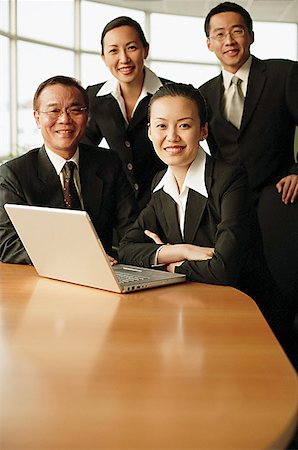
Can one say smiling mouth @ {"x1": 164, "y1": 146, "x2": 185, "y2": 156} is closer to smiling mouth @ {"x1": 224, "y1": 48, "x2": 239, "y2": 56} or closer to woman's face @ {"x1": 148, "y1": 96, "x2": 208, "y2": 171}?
woman's face @ {"x1": 148, "y1": 96, "x2": 208, "y2": 171}

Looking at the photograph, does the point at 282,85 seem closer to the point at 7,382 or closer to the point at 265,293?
the point at 265,293

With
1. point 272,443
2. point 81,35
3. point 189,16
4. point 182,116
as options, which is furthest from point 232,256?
point 189,16

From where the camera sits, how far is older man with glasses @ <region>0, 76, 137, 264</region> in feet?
7.38

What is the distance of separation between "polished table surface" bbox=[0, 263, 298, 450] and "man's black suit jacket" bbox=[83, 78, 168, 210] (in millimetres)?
1515

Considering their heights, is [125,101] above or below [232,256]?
above

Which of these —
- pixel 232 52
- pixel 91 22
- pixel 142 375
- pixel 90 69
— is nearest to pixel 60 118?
pixel 232 52

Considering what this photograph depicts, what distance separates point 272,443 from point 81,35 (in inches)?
277

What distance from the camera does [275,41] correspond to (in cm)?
764

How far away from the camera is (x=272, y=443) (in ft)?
2.44

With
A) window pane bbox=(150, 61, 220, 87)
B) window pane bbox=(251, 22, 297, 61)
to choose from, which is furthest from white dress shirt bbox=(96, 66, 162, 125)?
window pane bbox=(150, 61, 220, 87)

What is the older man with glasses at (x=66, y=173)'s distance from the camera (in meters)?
2.25

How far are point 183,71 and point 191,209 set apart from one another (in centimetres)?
588

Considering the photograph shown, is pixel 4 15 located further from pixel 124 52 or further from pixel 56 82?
pixel 56 82

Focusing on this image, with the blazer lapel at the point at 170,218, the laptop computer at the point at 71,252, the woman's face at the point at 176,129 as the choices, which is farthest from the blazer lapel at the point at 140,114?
the laptop computer at the point at 71,252
